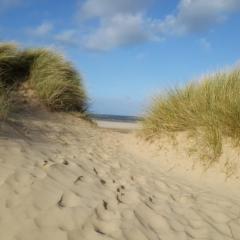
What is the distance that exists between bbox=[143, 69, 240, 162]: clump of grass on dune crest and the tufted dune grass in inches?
105

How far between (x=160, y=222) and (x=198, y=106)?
11.0 feet

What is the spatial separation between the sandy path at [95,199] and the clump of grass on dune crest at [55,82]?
3183 millimetres

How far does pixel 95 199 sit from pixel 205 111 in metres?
3.16

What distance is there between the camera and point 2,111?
671 centimetres

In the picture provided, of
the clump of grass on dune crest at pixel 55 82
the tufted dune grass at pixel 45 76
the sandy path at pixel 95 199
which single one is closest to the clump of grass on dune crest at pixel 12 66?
the tufted dune grass at pixel 45 76

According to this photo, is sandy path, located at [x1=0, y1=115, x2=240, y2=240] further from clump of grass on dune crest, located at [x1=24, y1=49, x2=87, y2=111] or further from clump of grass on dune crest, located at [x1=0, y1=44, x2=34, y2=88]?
clump of grass on dune crest, located at [x1=0, y1=44, x2=34, y2=88]

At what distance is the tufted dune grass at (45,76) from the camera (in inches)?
377

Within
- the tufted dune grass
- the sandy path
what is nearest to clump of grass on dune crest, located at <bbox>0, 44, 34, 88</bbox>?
the tufted dune grass

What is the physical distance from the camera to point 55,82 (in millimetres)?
9758

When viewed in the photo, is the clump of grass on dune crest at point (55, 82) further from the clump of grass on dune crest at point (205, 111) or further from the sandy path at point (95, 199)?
the sandy path at point (95, 199)

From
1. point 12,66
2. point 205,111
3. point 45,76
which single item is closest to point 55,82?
point 45,76

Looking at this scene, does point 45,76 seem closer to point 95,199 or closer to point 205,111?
point 205,111

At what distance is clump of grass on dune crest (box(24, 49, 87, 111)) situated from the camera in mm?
9672

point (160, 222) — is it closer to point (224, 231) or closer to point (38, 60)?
point (224, 231)
